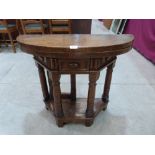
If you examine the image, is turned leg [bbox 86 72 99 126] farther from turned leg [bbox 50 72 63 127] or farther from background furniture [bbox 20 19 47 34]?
background furniture [bbox 20 19 47 34]

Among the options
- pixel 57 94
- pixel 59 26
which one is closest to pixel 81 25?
pixel 59 26

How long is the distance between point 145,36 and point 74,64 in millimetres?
2458

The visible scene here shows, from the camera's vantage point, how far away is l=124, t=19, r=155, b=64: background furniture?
279 centimetres

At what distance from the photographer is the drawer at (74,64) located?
3.42 ft

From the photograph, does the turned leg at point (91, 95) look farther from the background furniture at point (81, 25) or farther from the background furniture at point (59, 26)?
the background furniture at point (81, 25)

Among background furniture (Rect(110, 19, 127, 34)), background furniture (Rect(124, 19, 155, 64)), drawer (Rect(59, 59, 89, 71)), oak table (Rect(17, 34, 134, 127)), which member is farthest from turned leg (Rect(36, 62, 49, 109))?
background furniture (Rect(110, 19, 127, 34))

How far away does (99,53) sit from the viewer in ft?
3.21

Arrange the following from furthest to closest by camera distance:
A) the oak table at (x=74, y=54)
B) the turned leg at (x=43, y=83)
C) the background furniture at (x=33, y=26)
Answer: the background furniture at (x=33, y=26), the turned leg at (x=43, y=83), the oak table at (x=74, y=54)

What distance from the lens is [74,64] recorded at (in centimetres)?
105

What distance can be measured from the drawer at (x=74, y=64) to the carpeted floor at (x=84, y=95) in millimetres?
653

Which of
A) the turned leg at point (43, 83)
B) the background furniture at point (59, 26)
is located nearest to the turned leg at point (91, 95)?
the turned leg at point (43, 83)

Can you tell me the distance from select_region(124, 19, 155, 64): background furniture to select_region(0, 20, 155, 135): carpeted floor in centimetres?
29

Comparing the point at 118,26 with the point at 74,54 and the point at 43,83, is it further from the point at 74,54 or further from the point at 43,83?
the point at 74,54
